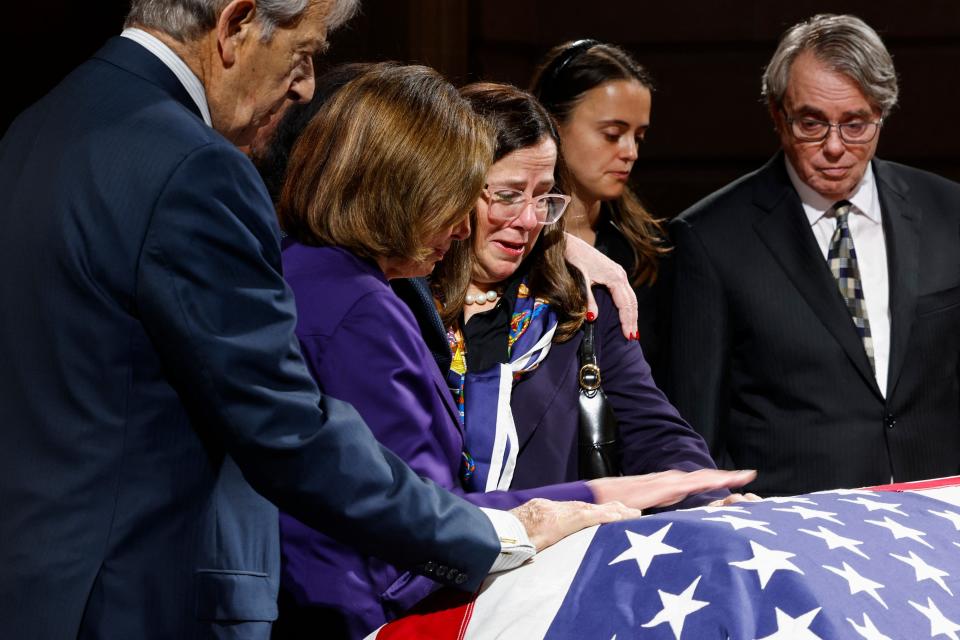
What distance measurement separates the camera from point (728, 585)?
1715 millimetres

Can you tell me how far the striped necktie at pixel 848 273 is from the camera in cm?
331

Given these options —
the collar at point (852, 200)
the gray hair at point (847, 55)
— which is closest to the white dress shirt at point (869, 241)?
the collar at point (852, 200)

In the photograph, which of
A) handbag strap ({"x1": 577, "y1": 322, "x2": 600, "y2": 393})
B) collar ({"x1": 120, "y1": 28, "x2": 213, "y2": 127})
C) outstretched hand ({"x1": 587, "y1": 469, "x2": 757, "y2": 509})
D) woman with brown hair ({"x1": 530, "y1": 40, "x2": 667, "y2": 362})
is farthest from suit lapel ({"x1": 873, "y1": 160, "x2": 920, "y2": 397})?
collar ({"x1": 120, "y1": 28, "x2": 213, "y2": 127})

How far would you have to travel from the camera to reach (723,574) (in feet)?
5.70

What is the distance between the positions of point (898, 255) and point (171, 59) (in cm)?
221

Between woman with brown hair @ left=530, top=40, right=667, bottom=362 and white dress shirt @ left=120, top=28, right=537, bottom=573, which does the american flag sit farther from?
woman with brown hair @ left=530, top=40, right=667, bottom=362

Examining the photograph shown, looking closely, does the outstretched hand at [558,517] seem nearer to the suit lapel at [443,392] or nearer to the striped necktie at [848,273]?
the suit lapel at [443,392]

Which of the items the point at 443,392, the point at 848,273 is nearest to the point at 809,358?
the point at 848,273

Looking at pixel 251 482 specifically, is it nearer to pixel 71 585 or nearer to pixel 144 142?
pixel 71 585

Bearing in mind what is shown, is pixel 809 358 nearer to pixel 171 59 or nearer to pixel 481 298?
pixel 481 298

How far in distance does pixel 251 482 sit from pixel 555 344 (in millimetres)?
1075

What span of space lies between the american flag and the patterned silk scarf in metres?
0.36

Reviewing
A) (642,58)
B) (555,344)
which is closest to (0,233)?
(555,344)

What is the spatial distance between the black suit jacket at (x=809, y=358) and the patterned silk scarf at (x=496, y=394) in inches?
33.1
